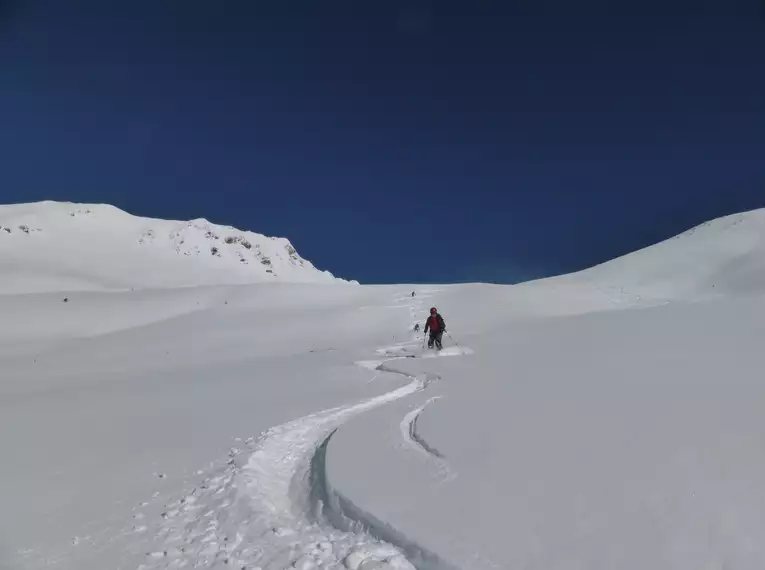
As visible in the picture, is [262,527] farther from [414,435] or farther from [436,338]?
[436,338]

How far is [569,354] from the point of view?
1394 cm

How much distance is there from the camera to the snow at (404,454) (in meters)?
4.26

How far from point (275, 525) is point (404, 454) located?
1.99m

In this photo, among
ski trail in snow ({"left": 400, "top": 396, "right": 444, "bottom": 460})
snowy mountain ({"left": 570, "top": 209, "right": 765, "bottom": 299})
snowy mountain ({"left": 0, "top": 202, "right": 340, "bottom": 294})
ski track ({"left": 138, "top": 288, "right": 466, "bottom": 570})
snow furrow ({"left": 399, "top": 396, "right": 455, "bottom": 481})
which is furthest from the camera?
snowy mountain ({"left": 0, "top": 202, "right": 340, "bottom": 294})

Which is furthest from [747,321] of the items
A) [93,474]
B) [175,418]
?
[93,474]

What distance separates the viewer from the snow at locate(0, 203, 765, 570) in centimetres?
426

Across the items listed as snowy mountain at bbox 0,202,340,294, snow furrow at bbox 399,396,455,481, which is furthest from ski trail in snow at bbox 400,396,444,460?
snowy mountain at bbox 0,202,340,294

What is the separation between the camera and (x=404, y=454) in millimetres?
6582

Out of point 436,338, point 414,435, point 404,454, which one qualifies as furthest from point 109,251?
point 404,454

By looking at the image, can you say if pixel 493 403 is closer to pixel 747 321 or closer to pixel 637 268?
pixel 747 321

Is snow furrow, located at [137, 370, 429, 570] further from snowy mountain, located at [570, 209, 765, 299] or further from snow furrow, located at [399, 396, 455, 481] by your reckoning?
snowy mountain, located at [570, 209, 765, 299]

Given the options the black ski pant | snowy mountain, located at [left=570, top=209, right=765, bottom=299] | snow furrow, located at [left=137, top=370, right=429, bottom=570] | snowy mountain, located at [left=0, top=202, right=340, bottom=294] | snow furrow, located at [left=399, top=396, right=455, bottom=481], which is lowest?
snow furrow, located at [left=137, top=370, right=429, bottom=570]

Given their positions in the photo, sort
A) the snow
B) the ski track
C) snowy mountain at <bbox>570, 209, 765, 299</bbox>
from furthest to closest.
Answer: snowy mountain at <bbox>570, 209, 765, 299</bbox> < the ski track < the snow

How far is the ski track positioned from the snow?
0.02 m
